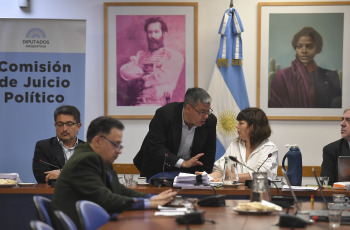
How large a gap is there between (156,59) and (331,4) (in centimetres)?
218

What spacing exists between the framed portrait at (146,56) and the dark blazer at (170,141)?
1.44 meters

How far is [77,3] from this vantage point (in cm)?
700

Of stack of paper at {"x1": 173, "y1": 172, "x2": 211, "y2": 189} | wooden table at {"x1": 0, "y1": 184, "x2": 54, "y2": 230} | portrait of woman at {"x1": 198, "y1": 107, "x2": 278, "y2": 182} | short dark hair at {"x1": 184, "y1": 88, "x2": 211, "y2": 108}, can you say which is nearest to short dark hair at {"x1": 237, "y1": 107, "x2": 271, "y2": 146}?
portrait of woman at {"x1": 198, "y1": 107, "x2": 278, "y2": 182}

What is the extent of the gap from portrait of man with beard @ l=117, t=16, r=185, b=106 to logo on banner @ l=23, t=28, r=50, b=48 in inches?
35.8

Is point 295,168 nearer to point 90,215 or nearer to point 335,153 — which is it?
point 335,153

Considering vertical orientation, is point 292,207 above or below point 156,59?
below

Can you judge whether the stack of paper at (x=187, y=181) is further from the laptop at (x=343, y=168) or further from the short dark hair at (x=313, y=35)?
the short dark hair at (x=313, y=35)

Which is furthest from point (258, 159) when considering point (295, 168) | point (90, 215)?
point (90, 215)

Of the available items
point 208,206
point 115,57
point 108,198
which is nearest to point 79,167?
point 108,198

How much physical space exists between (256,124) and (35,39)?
294cm

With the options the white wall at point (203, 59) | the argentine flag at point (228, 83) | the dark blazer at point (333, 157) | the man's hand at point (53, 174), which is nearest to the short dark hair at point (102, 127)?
the man's hand at point (53, 174)

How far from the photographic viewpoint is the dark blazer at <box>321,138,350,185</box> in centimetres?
527

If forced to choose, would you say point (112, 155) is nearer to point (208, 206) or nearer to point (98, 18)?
point (208, 206)

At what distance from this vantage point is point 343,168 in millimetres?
4926
